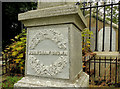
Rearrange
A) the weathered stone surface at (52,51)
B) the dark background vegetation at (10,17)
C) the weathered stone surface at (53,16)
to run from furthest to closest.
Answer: the dark background vegetation at (10,17) → the weathered stone surface at (52,51) → the weathered stone surface at (53,16)

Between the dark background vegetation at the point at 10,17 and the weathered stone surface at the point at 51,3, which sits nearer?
the weathered stone surface at the point at 51,3

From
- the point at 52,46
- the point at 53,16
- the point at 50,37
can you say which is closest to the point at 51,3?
the point at 53,16

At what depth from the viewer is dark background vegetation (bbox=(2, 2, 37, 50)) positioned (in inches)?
317

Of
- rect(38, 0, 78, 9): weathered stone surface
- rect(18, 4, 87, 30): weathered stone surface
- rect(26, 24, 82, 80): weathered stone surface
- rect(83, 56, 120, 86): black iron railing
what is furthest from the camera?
rect(83, 56, 120, 86): black iron railing

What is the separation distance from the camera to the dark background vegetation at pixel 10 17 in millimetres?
8052

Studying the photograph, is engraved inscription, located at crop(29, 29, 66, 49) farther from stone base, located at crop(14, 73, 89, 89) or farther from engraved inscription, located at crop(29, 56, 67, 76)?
stone base, located at crop(14, 73, 89, 89)

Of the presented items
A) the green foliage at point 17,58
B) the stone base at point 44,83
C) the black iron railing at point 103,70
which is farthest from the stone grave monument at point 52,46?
the black iron railing at point 103,70

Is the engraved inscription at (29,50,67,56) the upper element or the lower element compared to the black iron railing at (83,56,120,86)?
upper

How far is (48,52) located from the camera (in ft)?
5.65

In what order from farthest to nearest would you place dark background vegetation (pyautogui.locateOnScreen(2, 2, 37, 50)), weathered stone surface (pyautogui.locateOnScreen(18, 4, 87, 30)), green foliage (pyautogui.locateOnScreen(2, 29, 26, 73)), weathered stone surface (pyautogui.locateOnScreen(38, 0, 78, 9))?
1. dark background vegetation (pyautogui.locateOnScreen(2, 2, 37, 50))
2. green foliage (pyautogui.locateOnScreen(2, 29, 26, 73))
3. weathered stone surface (pyautogui.locateOnScreen(38, 0, 78, 9))
4. weathered stone surface (pyautogui.locateOnScreen(18, 4, 87, 30))

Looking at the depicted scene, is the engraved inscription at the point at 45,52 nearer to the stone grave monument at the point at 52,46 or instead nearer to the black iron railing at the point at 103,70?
the stone grave monument at the point at 52,46

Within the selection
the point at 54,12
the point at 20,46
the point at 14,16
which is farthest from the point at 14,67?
the point at 14,16

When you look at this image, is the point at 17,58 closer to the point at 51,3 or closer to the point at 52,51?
the point at 52,51

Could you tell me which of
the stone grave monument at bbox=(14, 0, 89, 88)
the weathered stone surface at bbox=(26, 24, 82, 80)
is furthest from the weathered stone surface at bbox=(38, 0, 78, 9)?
the weathered stone surface at bbox=(26, 24, 82, 80)
